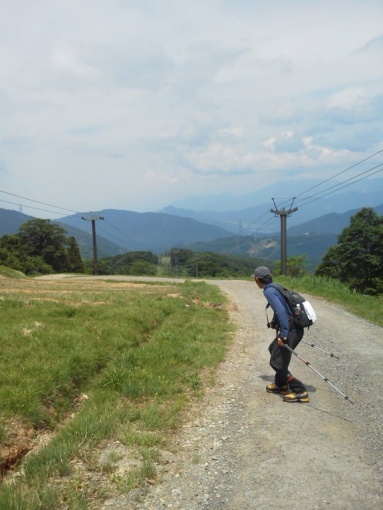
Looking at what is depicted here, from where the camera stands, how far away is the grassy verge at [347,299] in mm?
17138

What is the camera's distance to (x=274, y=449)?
589 centimetres

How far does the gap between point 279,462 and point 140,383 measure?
3.65 m

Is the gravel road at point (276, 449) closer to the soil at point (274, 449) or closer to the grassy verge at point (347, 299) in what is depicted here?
the soil at point (274, 449)

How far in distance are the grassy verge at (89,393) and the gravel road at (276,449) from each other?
0.42m

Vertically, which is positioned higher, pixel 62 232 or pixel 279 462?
pixel 62 232

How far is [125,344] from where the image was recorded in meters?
11.7

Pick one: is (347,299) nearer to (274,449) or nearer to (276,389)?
(276,389)

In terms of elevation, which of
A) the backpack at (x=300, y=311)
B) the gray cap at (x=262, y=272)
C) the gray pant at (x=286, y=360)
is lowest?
the gray pant at (x=286, y=360)

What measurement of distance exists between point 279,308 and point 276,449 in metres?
2.52

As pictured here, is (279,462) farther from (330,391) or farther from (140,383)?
(140,383)

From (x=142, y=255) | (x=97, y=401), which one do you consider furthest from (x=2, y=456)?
(x=142, y=255)

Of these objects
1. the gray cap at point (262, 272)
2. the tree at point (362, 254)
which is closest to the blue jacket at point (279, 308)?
the gray cap at point (262, 272)

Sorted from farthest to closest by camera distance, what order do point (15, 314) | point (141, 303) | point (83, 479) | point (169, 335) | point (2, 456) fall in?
point (141, 303) → point (15, 314) → point (169, 335) → point (2, 456) → point (83, 479)

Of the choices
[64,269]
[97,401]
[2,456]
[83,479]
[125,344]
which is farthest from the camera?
[64,269]
